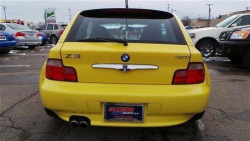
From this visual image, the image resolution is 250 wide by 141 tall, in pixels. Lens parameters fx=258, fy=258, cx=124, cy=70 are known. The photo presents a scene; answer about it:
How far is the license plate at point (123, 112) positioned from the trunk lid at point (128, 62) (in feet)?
0.74

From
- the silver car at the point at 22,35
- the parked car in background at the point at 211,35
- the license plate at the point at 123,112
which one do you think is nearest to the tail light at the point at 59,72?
the license plate at the point at 123,112

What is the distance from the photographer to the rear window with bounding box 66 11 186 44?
109 inches

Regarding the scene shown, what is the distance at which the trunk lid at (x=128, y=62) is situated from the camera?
2422mm

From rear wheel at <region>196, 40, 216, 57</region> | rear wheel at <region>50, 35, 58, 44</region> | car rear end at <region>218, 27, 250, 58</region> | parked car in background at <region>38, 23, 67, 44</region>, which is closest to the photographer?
car rear end at <region>218, 27, 250, 58</region>

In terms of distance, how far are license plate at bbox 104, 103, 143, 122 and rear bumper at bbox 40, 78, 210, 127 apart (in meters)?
0.04

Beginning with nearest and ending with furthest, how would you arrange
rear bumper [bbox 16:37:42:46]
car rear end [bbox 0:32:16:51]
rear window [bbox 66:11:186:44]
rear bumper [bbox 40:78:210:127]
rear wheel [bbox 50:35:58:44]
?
rear bumper [bbox 40:78:210:127] < rear window [bbox 66:11:186:44] < car rear end [bbox 0:32:16:51] < rear bumper [bbox 16:37:42:46] < rear wheel [bbox 50:35:58:44]

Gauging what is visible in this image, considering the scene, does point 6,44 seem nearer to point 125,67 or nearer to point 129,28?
point 129,28

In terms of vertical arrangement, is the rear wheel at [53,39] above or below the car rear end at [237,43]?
below

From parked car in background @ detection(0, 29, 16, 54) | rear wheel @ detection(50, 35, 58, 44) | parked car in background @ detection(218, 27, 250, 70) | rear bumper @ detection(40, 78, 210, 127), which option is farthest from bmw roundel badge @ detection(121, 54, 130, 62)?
rear wheel @ detection(50, 35, 58, 44)

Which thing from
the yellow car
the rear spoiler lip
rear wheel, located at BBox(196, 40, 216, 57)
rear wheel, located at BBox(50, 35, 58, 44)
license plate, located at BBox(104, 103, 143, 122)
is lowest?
rear wheel, located at BBox(50, 35, 58, 44)

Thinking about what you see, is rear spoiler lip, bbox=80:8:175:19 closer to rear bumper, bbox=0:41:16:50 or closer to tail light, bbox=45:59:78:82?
tail light, bbox=45:59:78:82

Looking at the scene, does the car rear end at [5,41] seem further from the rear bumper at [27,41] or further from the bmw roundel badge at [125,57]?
the bmw roundel badge at [125,57]

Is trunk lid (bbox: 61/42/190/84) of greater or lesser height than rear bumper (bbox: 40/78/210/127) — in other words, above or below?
above

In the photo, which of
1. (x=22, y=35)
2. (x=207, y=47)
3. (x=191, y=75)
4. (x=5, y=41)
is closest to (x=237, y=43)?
(x=207, y=47)
